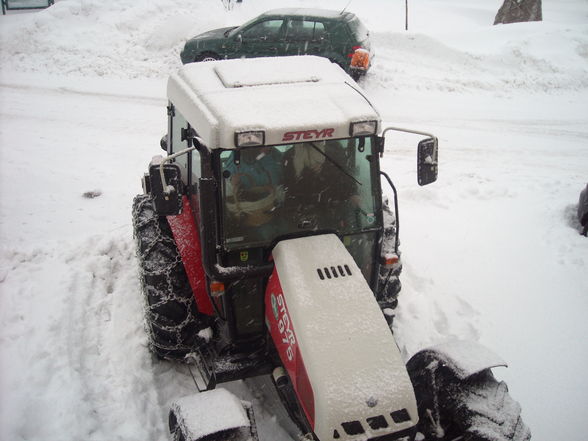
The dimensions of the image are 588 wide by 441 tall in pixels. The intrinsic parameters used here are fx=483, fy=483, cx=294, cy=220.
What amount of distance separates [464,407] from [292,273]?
1.39 m

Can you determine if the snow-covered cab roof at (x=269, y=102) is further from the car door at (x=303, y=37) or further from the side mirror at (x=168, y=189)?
the car door at (x=303, y=37)

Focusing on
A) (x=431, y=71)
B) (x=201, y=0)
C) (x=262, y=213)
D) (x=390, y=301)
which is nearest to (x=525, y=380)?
(x=390, y=301)

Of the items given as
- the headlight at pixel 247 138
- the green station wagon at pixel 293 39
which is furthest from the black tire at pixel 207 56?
the headlight at pixel 247 138

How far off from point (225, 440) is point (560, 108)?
37.8ft

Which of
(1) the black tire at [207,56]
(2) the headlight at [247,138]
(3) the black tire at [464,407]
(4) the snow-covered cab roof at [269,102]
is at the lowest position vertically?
(3) the black tire at [464,407]

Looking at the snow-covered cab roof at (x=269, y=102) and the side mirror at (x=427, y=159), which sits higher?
the snow-covered cab roof at (x=269, y=102)

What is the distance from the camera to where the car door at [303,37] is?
10.7 m

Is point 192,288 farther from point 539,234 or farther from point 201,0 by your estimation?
point 201,0

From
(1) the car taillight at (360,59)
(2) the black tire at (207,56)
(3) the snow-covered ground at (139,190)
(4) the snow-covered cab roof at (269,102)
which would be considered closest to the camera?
(4) the snow-covered cab roof at (269,102)

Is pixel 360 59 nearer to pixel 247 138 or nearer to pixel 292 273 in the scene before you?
pixel 247 138

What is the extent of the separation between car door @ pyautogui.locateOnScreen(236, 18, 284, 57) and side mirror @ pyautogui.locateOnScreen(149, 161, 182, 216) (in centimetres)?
824

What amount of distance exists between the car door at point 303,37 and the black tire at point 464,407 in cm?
872

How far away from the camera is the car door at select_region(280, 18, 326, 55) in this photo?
10.7m

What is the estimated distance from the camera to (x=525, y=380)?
4.38 meters
